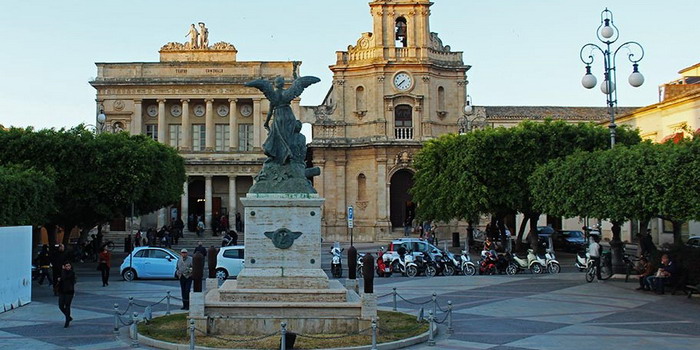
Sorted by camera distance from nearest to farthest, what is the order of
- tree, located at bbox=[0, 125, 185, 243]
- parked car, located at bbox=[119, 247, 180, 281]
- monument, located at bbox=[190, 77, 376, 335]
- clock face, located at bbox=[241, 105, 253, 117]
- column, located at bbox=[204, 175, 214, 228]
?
monument, located at bbox=[190, 77, 376, 335] → parked car, located at bbox=[119, 247, 180, 281] → tree, located at bbox=[0, 125, 185, 243] → column, located at bbox=[204, 175, 214, 228] → clock face, located at bbox=[241, 105, 253, 117]

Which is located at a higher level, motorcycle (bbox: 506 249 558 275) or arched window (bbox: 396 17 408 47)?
arched window (bbox: 396 17 408 47)

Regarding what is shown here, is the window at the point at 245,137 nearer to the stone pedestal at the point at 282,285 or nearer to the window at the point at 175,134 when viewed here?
the window at the point at 175,134

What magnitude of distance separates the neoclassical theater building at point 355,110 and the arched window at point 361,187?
0.11 m

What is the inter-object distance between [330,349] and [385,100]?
1680 inches

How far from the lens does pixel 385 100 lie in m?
56.3

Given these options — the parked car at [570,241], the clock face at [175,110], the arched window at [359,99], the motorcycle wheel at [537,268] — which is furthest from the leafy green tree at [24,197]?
the clock face at [175,110]

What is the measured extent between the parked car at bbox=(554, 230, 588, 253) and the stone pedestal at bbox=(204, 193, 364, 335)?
31.0m

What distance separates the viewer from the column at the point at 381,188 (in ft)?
182

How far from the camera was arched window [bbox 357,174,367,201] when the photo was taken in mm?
57281

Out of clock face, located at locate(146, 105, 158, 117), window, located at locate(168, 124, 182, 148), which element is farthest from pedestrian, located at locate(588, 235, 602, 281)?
clock face, located at locate(146, 105, 158, 117)

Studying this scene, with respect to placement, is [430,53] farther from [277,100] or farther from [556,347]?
[556,347]

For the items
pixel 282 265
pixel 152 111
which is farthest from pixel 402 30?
pixel 282 265

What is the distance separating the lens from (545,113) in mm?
69375

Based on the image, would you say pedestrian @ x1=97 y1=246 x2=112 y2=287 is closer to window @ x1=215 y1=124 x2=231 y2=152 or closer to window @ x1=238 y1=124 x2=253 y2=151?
window @ x1=238 y1=124 x2=253 y2=151
